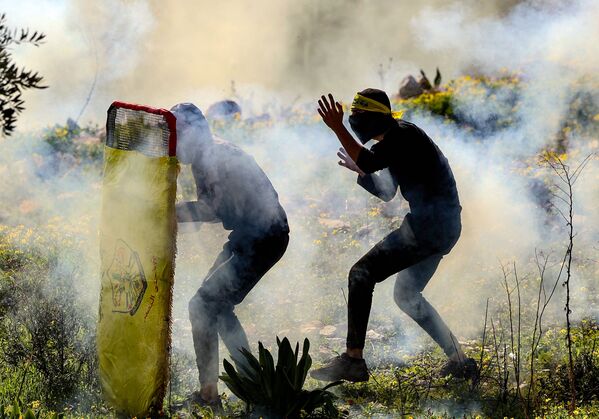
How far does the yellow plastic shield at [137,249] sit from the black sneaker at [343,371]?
1.01 m

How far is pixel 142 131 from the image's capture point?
14.7ft

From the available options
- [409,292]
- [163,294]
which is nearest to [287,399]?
[163,294]

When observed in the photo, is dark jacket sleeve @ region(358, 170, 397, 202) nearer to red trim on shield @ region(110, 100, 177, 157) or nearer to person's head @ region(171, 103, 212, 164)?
person's head @ region(171, 103, 212, 164)

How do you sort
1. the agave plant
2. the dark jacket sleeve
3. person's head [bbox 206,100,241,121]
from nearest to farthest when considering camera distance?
the agave plant
the dark jacket sleeve
person's head [bbox 206,100,241,121]

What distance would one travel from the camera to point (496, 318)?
6.85m

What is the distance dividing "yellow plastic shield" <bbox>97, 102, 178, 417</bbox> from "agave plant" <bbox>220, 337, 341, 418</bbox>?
50cm

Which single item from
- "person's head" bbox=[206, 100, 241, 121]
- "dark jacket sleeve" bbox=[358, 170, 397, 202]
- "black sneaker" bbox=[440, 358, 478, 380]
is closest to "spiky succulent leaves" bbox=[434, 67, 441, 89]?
"person's head" bbox=[206, 100, 241, 121]

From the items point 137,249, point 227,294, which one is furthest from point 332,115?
point 137,249

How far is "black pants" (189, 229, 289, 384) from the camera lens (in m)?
4.77

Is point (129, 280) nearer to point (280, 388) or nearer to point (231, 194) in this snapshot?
point (231, 194)

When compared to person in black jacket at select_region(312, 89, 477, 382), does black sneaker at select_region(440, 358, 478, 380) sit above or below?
below

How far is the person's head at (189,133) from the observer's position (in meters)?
4.80

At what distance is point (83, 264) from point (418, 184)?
177 inches

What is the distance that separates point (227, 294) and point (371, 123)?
141cm
